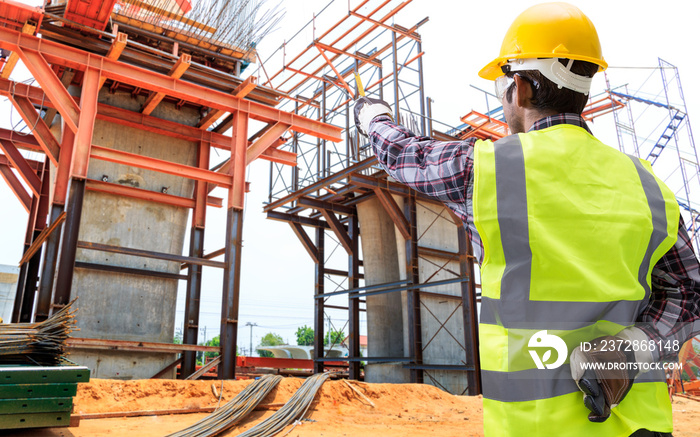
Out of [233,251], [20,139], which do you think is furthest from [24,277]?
[233,251]

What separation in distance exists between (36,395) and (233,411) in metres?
2.92

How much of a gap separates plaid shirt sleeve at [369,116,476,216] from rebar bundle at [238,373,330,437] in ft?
18.9

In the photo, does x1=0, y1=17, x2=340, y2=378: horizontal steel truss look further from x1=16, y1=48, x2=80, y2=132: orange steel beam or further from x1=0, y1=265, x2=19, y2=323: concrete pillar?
x1=0, y1=265, x2=19, y2=323: concrete pillar

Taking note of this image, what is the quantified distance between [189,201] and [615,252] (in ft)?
42.9

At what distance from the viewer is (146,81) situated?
1135 centimetres

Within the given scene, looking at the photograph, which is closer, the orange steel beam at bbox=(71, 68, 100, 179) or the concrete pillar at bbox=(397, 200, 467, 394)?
the orange steel beam at bbox=(71, 68, 100, 179)

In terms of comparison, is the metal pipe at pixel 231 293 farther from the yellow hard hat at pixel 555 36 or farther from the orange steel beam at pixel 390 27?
the yellow hard hat at pixel 555 36

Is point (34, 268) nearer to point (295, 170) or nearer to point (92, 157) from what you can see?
point (92, 157)

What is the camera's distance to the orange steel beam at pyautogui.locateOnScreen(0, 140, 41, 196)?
13.3 meters

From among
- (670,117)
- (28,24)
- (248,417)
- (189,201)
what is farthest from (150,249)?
(670,117)

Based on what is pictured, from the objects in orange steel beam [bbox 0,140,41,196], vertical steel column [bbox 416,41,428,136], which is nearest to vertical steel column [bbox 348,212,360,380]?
vertical steel column [bbox 416,41,428,136]

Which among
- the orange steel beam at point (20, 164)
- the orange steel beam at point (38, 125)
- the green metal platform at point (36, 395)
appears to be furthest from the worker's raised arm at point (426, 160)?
the orange steel beam at point (20, 164)

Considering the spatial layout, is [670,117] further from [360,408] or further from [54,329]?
[54,329]

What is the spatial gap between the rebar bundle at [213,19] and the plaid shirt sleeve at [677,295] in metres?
12.5
